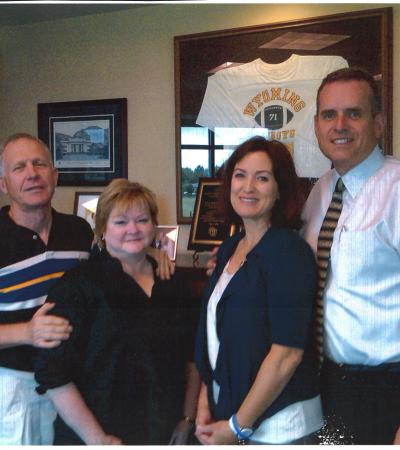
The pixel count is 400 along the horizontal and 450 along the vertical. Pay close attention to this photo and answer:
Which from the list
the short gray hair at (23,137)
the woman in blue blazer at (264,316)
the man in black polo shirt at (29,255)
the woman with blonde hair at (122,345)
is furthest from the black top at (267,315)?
the short gray hair at (23,137)

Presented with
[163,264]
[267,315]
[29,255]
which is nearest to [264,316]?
[267,315]

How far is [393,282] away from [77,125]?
71cm

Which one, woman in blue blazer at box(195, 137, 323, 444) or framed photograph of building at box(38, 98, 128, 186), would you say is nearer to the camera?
woman in blue blazer at box(195, 137, 323, 444)

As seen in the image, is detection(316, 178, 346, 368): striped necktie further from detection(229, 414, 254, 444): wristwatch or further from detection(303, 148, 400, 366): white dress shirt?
detection(229, 414, 254, 444): wristwatch

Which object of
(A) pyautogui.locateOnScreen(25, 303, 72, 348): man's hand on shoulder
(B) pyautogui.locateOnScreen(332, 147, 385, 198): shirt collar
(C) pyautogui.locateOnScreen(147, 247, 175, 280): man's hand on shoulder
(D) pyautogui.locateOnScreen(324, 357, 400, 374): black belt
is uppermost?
(B) pyautogui.locateOnScreen(332, 147, 385, 198): shirt collar

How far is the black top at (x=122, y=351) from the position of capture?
0.88m

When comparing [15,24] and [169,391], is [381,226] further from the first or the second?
[15,24]

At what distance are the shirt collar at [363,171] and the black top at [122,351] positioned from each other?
1.31ft

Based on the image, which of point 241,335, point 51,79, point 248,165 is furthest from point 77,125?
point 241,335

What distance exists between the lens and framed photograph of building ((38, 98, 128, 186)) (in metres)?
0.91

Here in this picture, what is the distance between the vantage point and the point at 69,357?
34.6 inches

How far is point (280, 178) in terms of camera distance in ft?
2.68

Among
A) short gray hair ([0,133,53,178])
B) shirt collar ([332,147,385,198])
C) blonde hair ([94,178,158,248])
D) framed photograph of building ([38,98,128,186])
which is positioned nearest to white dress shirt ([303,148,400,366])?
shirt collar ([332,147,385,198])

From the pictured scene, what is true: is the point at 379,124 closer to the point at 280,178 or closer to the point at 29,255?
the point at 280,178
